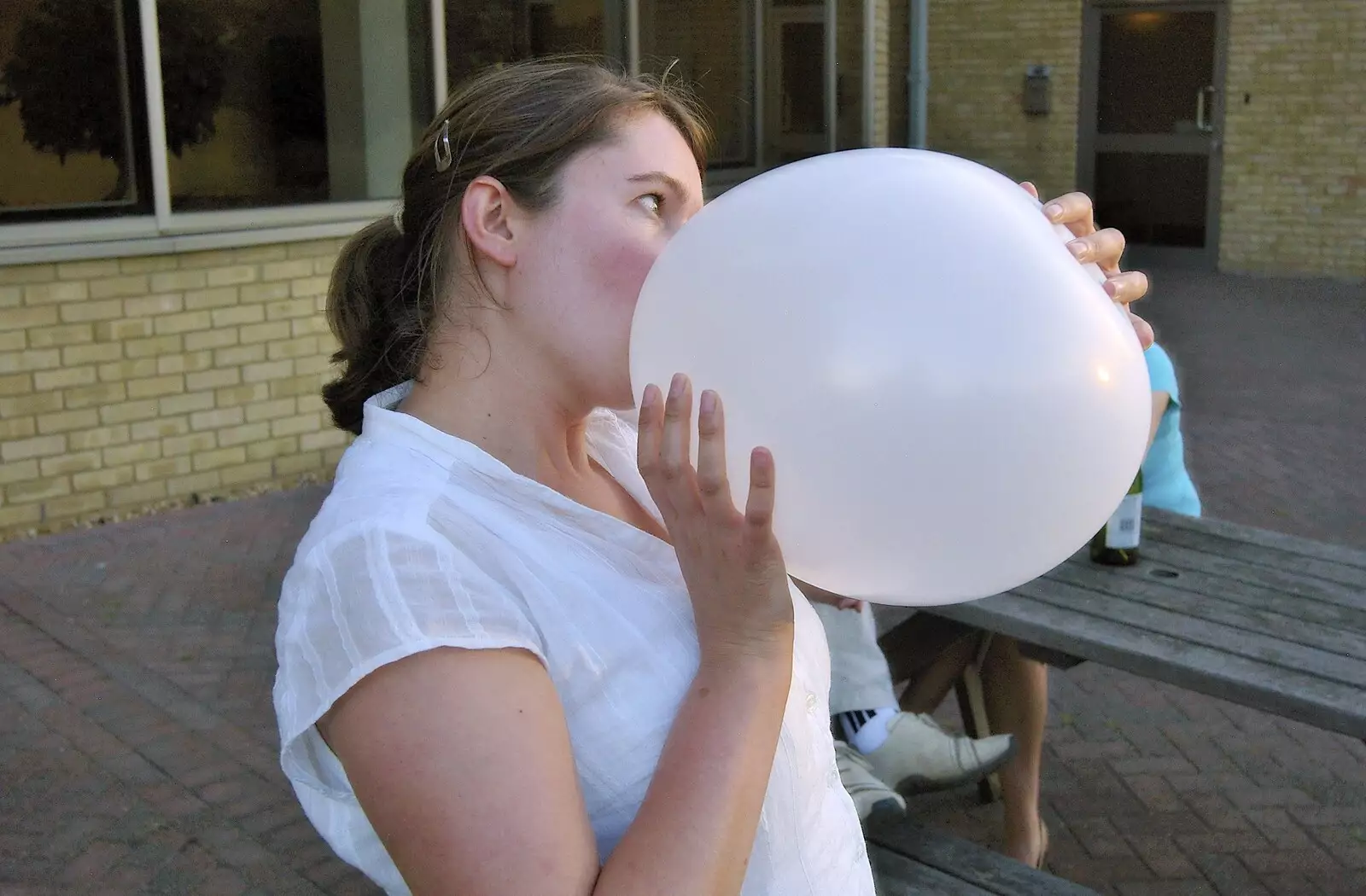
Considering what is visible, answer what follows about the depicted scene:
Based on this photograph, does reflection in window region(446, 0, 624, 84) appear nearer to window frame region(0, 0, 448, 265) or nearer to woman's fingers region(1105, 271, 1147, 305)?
window frame region(0, 0, 448, 265)

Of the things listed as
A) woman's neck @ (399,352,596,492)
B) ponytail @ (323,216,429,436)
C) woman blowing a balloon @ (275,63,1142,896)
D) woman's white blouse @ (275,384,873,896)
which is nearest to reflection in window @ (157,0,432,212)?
ponytail @ (323,216,429,436)

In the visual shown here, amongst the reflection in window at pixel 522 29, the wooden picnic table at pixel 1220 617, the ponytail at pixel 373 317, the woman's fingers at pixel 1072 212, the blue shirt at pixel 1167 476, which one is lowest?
the wooden picnic table at pixel 1220 617

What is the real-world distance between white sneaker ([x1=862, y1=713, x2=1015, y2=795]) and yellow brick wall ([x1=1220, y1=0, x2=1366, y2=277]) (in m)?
11.7

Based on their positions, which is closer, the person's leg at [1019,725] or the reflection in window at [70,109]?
the person's leg at [1019,725]

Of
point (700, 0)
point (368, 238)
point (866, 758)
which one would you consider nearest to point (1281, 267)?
point (700, 0)

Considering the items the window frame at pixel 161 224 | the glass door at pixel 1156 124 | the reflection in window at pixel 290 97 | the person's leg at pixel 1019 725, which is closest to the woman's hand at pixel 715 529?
the person's leg at pixel 1019 725

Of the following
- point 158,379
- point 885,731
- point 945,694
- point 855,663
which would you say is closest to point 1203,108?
point 158,379

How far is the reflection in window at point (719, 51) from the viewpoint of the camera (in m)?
8.62

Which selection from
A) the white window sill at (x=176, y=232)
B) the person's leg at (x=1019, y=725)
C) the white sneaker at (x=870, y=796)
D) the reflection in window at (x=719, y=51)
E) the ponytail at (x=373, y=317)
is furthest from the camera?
the reflection in window at (x=719, y=51)

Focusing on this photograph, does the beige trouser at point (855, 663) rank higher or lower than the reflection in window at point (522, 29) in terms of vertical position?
lower

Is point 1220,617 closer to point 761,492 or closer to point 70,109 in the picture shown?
point 761,492

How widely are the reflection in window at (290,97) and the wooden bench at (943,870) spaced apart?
489cm

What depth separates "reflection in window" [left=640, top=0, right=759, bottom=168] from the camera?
8.62 m

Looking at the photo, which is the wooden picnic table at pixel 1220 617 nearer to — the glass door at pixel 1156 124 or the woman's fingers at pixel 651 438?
the woman's fingers at pixel 651 438
